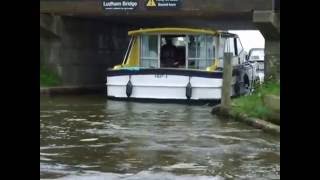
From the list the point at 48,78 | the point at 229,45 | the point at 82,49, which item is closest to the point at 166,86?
the point at 229,45

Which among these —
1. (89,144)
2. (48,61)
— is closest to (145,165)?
(89,144)

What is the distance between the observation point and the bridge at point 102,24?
74.8 ft

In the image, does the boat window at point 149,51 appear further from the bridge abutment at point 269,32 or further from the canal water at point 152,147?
the canal water at point 152,147

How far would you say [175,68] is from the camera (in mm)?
20641

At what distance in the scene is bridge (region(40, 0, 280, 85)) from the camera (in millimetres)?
22797

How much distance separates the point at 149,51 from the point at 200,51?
189 cm

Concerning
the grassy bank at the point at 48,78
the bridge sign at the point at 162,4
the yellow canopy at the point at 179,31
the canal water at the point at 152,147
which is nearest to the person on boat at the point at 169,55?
the yellow canopy at the point at 179,31

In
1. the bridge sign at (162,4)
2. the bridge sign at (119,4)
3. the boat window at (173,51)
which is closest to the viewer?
the boat window at (173,51)

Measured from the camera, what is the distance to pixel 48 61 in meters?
26.0

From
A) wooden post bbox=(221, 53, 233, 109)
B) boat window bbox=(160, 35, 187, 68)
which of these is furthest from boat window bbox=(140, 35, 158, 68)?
wooden post bbox=(221, 53, 233, 109)

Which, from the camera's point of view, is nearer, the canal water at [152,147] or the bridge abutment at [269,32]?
the canal water at [152,147]

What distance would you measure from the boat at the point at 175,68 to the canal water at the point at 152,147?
406 cm

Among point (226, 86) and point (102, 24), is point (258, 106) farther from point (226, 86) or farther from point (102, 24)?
point (102, 24)

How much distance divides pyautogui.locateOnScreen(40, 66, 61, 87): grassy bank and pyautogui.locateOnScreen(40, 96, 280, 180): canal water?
888 centimetres
